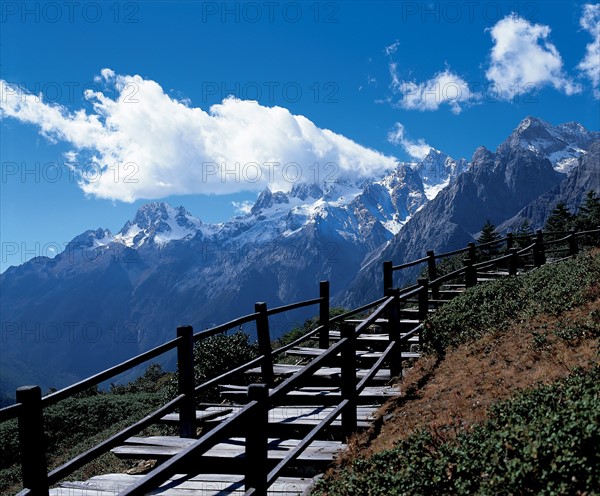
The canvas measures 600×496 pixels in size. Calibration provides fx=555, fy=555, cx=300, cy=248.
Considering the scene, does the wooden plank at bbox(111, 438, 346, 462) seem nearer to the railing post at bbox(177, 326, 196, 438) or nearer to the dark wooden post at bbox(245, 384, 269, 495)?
the railing post at bbox(177, 326, 196, 438)

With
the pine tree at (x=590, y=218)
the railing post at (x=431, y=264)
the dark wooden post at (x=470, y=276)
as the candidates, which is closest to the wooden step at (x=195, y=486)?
the dark wooden post at (x=470, y=276)

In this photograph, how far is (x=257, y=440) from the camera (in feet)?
16.5

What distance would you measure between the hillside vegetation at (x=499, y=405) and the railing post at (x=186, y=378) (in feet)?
7.96

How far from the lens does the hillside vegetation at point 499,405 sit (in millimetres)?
4359

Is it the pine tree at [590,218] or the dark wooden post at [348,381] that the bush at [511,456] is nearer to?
the dark wooden post at [348,381]

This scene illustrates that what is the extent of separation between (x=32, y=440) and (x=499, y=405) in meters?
4.82

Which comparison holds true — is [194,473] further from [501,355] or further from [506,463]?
[501,355]

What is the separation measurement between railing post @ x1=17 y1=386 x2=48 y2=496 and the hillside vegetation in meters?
2.81

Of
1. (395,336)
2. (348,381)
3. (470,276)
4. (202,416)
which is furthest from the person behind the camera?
(470,276)

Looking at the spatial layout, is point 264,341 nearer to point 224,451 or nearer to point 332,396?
point 332,396

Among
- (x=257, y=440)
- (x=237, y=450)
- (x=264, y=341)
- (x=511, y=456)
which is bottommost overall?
(x=237, y=450)

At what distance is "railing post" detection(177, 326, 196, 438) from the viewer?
7.94 meters

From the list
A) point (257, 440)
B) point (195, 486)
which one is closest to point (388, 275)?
point (195, 486)

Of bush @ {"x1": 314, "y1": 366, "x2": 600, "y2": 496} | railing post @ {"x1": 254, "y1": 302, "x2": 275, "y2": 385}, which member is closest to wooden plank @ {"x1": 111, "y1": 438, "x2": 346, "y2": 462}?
bush @ {"x1": 314, "y1": 366, "x2": 600, "y2": 496}
